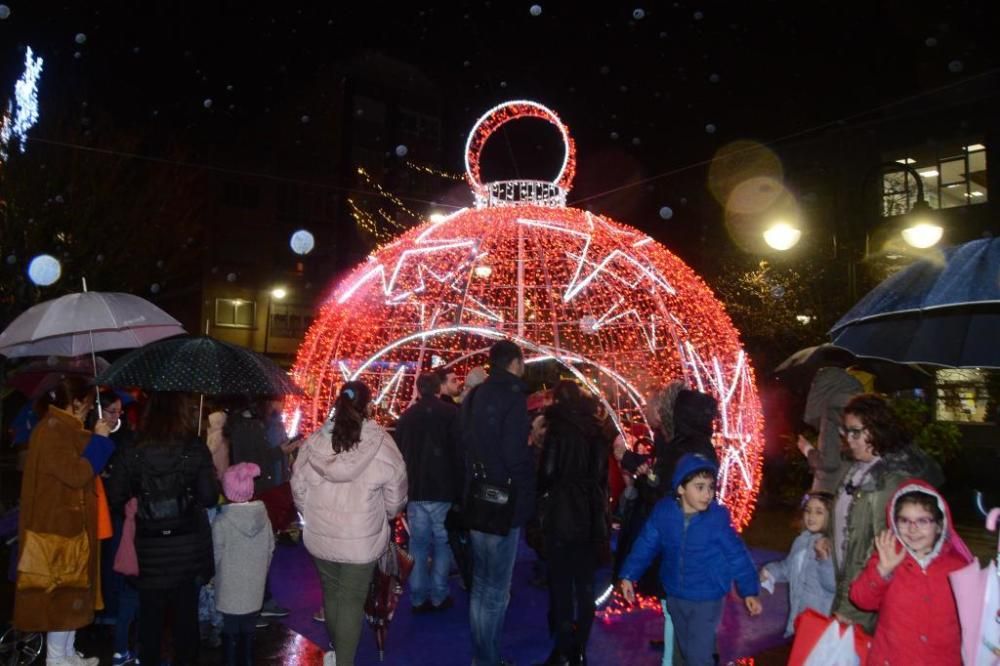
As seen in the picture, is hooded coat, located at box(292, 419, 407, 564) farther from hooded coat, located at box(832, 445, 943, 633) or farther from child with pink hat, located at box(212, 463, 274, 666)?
hooded coat, located at box(832, 445, 943, 633)

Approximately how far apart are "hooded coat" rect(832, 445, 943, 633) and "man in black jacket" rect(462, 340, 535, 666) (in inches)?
75.9

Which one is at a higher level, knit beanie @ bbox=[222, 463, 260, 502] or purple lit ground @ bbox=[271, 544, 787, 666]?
knit beanie @ bbox=[222, 463, 260, 502]

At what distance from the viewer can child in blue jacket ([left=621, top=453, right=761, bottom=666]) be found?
412 cm

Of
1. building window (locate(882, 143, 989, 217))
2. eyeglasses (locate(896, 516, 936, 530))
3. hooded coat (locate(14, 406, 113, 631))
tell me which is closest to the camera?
eyeglasses (locate(896, 516, 936, 530))

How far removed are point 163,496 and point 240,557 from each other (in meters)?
0.75

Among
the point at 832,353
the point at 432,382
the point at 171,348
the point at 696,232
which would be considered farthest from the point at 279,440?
the point at 696,232

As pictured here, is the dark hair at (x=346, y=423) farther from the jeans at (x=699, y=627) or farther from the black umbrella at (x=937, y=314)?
the black umbrella at (x=937, y=314)

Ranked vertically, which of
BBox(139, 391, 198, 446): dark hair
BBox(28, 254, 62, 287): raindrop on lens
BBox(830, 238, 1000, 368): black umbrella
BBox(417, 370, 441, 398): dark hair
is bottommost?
BBox(139, 391, 198, 446): dark hair

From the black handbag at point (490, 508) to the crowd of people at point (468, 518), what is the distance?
1cm

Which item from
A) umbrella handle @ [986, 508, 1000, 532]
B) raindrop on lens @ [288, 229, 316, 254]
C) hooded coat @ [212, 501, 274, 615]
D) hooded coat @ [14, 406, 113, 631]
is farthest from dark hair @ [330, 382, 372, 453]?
raindrop on lens @ [288, 229, 316, 254]

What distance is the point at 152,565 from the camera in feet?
14.9

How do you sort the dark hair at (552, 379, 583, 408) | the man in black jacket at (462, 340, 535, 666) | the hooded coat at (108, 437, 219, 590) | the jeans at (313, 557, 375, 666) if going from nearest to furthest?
the hooded coat at (108, 437, 219, 590)
the jeans at (313, 557, 375, 666)
the man in black jacket at (462, 340, 535, 666)
the dark hair at (552, 379, 583, 408)

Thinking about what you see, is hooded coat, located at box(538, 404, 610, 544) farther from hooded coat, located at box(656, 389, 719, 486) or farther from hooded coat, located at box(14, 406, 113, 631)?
hooded coat, located at box(14, 406, 113, 631)

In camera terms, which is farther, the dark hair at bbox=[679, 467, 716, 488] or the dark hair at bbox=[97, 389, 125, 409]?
the dark hair at bbox=[97, 389, 125, 409]
